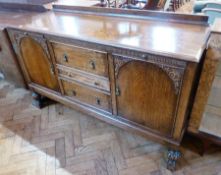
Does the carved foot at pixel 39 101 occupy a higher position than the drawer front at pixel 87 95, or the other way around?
the drawer front at pixel 87 95

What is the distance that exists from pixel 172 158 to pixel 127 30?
2.63ft

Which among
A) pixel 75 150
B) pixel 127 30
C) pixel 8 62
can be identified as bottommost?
pixel 75 150

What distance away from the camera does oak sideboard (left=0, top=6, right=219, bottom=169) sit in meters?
0.85

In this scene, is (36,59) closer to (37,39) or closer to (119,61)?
(37,39)

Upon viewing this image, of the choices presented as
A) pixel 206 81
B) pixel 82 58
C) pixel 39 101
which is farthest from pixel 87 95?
pixel 206 81

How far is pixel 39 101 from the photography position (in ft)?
5.55

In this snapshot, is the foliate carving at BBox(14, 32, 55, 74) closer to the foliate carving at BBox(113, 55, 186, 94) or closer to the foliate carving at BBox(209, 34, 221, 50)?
the foliate carving at BBox(113, 55, 186, 94)

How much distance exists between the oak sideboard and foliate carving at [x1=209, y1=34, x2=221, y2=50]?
0.10 ft

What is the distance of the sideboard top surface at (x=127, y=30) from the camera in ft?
2.70

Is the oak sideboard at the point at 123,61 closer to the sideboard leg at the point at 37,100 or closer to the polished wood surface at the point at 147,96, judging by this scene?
the polished wood surface at the point at 147,96

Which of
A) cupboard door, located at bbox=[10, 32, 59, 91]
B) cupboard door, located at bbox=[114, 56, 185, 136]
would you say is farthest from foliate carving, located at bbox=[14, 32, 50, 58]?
cupboard door, located at bbox=[114, 56, 185, 136]

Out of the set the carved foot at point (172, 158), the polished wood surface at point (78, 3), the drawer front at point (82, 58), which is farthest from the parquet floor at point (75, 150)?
the polished wood surface at point (78, 3)

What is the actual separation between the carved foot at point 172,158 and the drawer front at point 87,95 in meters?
0.47

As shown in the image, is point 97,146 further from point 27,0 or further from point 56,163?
point 27,0
